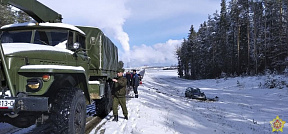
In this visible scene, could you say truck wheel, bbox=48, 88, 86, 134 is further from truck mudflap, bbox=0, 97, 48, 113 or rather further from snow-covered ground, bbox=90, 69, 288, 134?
snow-covered ground, bbox=90, 69, 288, 134

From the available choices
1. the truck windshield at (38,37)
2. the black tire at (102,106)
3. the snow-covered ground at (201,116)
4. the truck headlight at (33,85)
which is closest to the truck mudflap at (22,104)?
the truck headlight at (33,85)

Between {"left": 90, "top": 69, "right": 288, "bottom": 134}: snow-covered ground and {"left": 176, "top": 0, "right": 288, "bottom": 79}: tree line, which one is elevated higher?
{"left": 176, "top": 0, "right": 288, "bottom": 79}: tree line

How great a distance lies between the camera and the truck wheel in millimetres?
4008

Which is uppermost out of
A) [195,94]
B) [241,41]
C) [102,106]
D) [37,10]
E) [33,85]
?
[241,41]

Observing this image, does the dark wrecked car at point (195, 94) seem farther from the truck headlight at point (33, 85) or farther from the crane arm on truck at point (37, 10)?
the truck headlight at point (33, 85)

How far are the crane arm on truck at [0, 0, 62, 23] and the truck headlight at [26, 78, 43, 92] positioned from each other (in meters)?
1.37

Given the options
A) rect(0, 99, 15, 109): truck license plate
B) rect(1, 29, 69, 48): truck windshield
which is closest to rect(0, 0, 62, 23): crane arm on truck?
rect(1, 29, 69, 48): truck windshield

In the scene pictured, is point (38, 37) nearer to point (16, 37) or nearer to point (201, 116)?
point (16, 37)

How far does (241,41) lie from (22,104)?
5035 cm

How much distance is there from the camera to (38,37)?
5.29 meters

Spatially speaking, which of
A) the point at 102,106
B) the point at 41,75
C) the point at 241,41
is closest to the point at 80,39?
the point at 41,75

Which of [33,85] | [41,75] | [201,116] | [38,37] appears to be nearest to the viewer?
[33,85]

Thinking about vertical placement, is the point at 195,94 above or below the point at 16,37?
below

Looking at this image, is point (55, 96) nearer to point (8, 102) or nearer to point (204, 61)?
point (8, 102)
